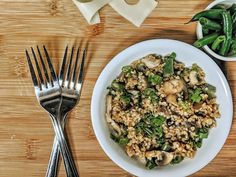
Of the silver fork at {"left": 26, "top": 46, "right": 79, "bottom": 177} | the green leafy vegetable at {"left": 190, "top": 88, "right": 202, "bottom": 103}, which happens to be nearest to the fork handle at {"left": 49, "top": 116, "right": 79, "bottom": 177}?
the silver fork at {"left": 26, "top": 46, "right": 79, "bottom": 177}

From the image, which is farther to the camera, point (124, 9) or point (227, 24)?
point (124, 9)

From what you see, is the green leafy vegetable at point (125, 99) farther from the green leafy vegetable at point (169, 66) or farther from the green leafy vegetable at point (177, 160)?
the green leafy vegetable at point (177, 160)

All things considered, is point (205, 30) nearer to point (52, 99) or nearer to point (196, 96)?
point (196, 96)

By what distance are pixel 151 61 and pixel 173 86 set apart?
0.12 m

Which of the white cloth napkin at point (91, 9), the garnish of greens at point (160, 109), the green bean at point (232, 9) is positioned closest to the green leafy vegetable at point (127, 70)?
the garnish of greens at point (160, 109)

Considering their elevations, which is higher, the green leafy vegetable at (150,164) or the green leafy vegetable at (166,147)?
the green leafy vegetable at (166,147)

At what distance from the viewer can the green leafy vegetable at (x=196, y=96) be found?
5.34 ft

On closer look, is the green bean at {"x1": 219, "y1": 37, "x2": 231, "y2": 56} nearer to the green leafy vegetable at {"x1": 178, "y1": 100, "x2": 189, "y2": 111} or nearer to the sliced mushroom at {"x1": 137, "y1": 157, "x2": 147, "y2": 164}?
the green leafy vegetable at {"x1": 178, "y1": 100, "x2": 189, "y2": 111}

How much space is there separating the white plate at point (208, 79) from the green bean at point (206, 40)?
0.08 ft

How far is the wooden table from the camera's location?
5.57 feet

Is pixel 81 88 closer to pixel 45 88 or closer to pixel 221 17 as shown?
pixel 45 88

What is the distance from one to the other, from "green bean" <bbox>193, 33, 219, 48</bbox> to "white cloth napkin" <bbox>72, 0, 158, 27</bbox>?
0.22 m

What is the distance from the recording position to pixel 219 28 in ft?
5.28

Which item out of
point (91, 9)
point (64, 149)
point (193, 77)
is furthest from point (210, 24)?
point (64, 149)
